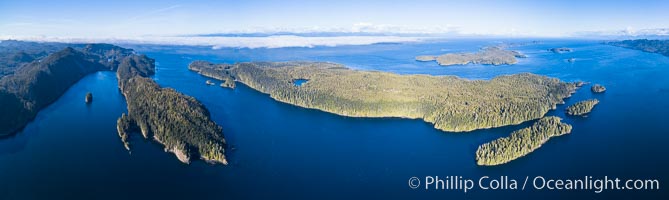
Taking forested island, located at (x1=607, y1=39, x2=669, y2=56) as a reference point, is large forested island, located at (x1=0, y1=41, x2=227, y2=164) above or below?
below

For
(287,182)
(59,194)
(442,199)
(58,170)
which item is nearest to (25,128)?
(58,170)

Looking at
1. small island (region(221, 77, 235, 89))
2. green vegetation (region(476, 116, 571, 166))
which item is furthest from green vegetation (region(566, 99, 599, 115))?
small island (region(221, 77, 235, 89))

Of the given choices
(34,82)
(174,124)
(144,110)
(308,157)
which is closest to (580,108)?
(308,157)

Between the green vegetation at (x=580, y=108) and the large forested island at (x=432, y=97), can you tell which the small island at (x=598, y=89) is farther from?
the green vegetation at (x=580, y=108)

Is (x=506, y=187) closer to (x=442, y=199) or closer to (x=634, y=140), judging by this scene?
(x=442, y=199)

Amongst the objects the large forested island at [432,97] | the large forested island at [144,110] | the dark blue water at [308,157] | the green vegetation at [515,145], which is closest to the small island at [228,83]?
the large forested island at [432,97]

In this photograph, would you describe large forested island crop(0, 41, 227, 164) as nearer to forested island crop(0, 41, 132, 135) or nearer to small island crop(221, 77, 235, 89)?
forested island crop(0, 41, 132, 135)
